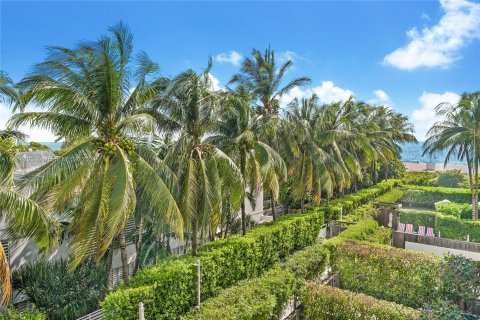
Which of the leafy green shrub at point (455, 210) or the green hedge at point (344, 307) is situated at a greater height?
the leafy green shrub at point (455, 210)

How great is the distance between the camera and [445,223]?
21594 millimetres

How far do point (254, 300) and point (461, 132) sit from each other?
73.9 feet

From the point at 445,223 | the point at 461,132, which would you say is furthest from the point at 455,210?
the point at 461,132

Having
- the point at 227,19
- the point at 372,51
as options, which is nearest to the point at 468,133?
the point at 372,51

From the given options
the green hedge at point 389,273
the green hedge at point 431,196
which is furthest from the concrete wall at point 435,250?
the green hedge at point 431,196

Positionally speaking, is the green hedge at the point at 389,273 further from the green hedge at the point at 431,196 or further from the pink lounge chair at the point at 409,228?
the green hedge at the point at 431,196

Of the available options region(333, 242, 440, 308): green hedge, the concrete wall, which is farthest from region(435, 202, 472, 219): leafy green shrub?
region(333, 242, 440, 308): green hedge

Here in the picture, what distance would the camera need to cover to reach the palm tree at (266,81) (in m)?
17.0

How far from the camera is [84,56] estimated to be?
7.78 meters

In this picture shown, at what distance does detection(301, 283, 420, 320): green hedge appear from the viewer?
8.97m

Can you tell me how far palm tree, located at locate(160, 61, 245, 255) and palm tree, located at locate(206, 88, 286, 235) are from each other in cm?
138

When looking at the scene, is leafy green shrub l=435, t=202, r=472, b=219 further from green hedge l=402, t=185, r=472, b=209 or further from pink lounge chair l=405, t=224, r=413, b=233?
green hedge l=402, t=185, r=472, b=209

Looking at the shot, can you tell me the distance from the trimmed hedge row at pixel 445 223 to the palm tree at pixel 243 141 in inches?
573

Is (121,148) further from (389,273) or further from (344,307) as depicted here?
(389,273)
